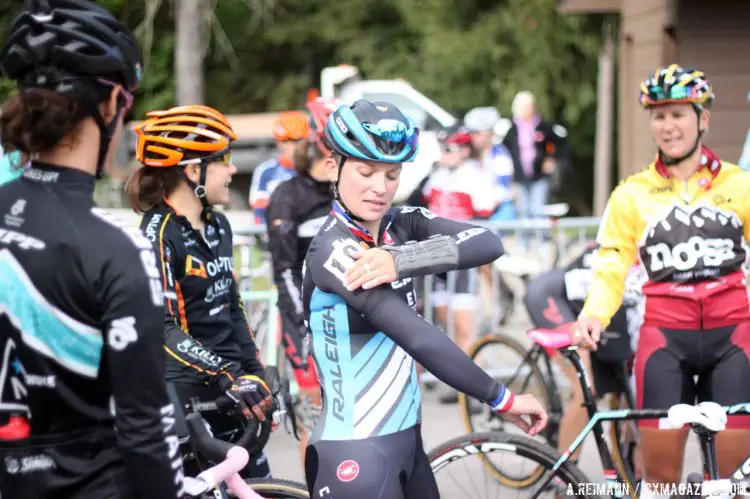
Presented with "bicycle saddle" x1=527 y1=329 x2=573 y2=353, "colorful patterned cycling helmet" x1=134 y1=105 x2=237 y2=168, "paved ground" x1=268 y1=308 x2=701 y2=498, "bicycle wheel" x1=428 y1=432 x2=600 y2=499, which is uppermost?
"colorful patterned cycling helmet" x1=134 y1=105 x2=237 y2=168

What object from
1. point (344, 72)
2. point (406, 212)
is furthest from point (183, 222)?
point (344, 72)

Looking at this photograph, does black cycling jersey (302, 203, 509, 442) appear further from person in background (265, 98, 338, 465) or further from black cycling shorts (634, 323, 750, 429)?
person in background (265, 98, 338, 465)

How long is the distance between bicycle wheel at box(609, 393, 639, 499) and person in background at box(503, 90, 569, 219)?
393 inches

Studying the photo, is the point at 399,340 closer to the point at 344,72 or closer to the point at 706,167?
the point at 706,167

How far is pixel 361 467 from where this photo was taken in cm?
350

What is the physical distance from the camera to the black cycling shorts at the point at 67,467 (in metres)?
2.54

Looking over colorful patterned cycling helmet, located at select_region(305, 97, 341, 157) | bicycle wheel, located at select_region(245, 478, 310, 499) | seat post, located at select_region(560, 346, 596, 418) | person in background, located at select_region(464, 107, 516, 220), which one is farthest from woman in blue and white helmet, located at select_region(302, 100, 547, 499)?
person in background, located at select_region(464, 107, 516, 220)

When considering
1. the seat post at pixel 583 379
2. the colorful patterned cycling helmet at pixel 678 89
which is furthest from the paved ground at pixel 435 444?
the colorful patterned cycling helmet at pixel 678 89

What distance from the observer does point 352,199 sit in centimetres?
361

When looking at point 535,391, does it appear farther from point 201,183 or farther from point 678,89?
point 201,183

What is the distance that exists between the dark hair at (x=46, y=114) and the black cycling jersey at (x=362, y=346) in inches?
43.0

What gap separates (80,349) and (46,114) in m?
0.55

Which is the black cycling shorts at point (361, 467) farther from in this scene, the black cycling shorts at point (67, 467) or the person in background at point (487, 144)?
the person in background at point (487, 144)

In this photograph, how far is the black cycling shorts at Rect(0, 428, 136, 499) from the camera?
2541mm
